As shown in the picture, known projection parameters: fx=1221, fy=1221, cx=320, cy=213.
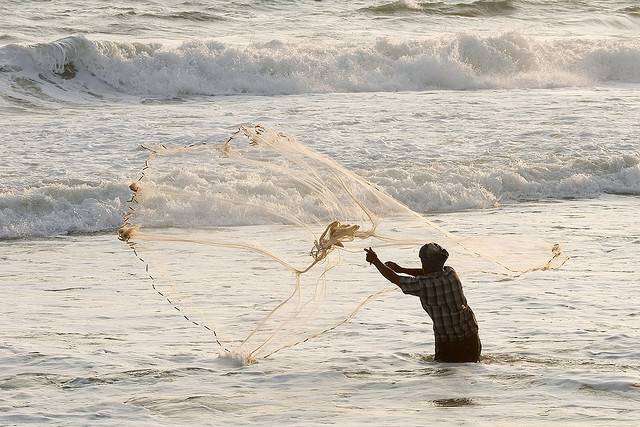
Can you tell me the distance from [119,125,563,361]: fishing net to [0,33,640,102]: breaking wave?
10.2 m

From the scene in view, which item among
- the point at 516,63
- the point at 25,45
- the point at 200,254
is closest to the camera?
the point at 200,254

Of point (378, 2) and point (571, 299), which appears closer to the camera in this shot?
point (571, 299)

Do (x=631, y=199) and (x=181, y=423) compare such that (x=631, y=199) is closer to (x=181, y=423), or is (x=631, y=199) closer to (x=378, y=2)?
(x=181, y=423)

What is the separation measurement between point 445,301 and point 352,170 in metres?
8.08

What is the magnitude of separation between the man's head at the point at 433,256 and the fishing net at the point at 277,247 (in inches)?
10.6

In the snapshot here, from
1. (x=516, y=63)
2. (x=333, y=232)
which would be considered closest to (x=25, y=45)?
(x=516, y=63)

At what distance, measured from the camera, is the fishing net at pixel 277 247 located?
7715mm

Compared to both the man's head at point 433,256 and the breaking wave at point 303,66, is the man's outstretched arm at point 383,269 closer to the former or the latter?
the man's head at point 433,256

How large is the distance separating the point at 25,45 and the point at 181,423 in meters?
19.3

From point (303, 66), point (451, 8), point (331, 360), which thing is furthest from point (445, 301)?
point (451, 8)

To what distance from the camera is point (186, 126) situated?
61.8 feet

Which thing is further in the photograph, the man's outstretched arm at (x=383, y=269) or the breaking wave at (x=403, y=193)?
the breaking wave at (x=403, y=193)

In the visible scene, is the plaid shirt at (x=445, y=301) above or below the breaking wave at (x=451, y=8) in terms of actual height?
above

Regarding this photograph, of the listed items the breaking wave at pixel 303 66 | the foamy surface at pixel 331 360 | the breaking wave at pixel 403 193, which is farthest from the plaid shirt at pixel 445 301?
the breaking wave at pixel 303 66
